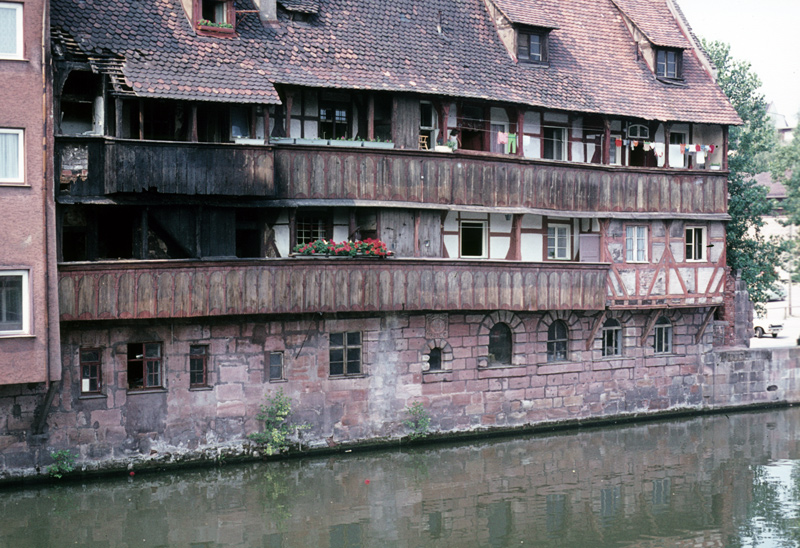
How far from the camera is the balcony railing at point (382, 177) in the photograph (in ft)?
71.7

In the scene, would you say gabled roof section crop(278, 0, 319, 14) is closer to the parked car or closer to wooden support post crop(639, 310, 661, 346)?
wooden support post crop(639, 310, 661, 346)

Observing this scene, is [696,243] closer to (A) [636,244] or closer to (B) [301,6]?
(A) [636,244]

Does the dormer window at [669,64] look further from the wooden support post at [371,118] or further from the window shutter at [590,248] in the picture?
the wooden support post at [371,118]

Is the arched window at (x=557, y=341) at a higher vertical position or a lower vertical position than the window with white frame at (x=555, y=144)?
lower

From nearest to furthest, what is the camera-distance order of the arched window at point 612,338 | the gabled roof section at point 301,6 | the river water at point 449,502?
the river water at point 449,502, the gabled roof section at point 301,6, the arched window at point 612,338

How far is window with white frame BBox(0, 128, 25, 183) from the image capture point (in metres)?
20.0

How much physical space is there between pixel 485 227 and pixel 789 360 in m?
11.4

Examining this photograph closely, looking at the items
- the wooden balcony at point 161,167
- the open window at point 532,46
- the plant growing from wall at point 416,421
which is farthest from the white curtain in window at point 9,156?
the open window at point 532,46

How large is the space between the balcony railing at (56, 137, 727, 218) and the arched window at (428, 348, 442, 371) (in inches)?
149

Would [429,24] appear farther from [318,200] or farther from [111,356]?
[111,356]

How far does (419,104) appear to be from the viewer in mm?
26188

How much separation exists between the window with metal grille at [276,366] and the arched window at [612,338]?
33.1 ft

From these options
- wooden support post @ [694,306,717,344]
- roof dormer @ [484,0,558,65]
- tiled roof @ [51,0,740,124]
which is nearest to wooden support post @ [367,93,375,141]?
tiled roof @ [51,0,740,124]

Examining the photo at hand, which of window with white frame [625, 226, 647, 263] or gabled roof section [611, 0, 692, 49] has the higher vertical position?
gabled roof section [611, 0, 692, 49]
